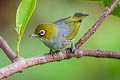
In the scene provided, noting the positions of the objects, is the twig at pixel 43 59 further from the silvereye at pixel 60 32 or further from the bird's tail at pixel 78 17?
the bird's tail at pixel 78 17

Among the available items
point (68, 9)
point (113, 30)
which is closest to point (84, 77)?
point (113, 30)

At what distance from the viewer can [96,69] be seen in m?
2.47

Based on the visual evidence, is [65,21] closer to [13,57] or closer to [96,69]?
[13,57]

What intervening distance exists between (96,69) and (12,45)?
763mm

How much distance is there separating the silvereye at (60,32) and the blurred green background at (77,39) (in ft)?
3.28

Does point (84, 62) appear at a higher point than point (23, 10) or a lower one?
lower

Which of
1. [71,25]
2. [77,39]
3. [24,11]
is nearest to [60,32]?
[71,25]

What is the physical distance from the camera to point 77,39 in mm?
2664

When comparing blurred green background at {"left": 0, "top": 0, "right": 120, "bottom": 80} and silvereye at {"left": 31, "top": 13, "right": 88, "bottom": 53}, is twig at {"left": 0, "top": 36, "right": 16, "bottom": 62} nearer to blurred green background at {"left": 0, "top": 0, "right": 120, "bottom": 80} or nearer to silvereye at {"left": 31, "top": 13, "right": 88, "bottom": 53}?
silvereye at {"left": 31, "top": 13, "right": 88, "bottom": 53}

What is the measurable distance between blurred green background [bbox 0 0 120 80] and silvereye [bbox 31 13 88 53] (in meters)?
1.00

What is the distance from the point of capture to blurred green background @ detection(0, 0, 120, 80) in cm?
238

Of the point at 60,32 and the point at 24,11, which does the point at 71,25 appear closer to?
the point at 60,32

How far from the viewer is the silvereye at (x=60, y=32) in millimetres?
1195

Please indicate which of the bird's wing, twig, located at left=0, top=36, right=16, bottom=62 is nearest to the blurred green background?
the bird's wing
